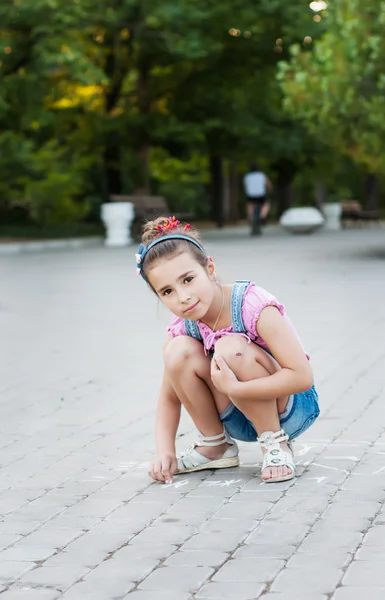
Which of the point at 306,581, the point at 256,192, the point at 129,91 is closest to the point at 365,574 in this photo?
the point at 306,581

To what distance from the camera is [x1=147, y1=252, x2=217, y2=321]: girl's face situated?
4977 millimetres

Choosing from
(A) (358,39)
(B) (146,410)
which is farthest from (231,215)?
(B) (146,410)

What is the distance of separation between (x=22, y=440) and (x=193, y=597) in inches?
112

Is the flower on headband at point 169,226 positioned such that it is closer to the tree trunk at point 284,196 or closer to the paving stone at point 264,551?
the paving stone at point 264,551

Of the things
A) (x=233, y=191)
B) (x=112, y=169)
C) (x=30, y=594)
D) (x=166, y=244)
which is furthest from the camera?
(x=233, y=191)

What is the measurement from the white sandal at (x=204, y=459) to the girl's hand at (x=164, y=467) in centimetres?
9

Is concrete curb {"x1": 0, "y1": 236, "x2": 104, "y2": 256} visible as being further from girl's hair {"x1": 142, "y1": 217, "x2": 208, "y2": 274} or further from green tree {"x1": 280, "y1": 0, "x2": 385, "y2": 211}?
girl's hair {"x1": 142, "y1": 217, "x2": 208, "y2": 274}

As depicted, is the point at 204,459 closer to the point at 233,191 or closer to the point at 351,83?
the point at 351,83

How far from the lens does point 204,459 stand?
546cm

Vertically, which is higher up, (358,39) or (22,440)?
(358,39)

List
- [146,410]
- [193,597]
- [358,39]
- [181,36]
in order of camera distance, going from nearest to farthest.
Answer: [193,597] → [146,410] → [358,39] → [181,36]

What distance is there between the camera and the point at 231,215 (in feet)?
148

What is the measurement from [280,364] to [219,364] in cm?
25

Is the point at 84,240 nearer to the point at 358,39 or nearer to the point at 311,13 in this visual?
the point at 311,13
